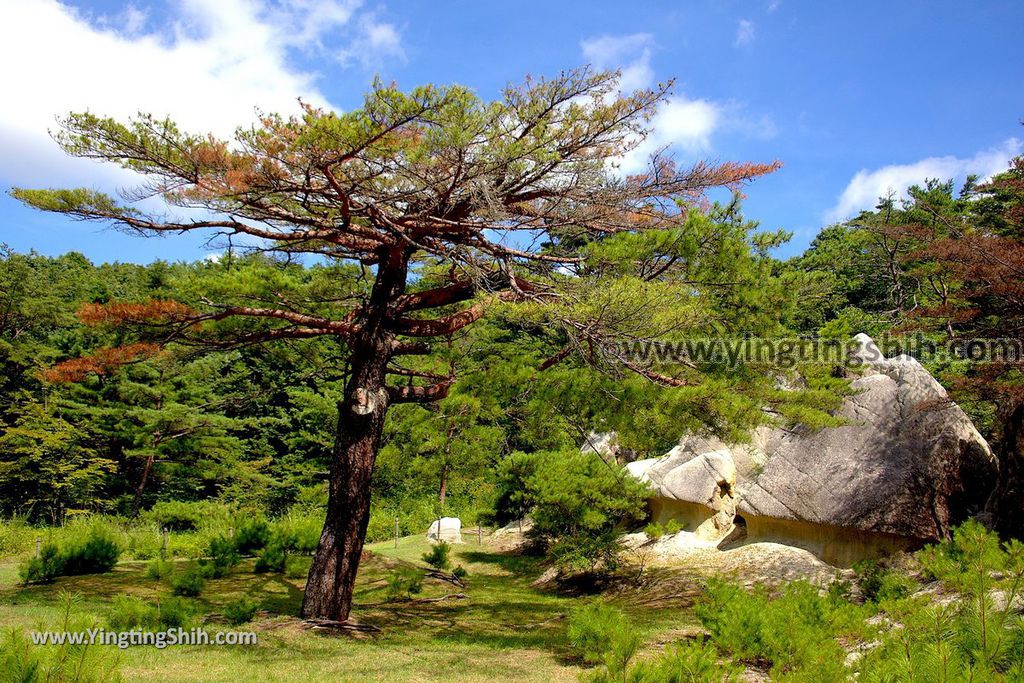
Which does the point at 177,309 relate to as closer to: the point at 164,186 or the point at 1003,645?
the point at 164,186

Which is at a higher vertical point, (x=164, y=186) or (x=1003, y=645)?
(x=164, y=186)

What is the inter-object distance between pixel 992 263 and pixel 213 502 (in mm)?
19936

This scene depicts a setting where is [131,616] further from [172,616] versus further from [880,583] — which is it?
[880,583]

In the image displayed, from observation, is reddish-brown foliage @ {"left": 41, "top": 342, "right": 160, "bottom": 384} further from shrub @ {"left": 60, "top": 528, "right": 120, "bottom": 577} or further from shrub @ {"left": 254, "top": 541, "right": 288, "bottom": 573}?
shrub @ {"left": 254, "top": 541, "right": 288, "bottom": 573}

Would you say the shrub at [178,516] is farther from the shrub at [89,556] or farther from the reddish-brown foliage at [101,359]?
the reddish-brown foliage at [101,359]

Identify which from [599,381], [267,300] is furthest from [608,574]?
[267,300]

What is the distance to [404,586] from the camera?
9.44 meters

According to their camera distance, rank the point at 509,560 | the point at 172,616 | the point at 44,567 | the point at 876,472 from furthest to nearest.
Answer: the point at 509,560
the point at 876,472
the point at 44,567
the point at 172,616

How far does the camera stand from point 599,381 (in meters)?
6.86

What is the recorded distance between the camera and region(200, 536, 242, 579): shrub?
9.47 metres

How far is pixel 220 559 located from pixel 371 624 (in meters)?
3.64

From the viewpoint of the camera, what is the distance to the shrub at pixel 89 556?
8.95 m

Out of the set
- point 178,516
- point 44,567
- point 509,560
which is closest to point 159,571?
point 44,567

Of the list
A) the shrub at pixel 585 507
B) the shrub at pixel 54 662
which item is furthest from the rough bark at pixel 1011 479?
the shrub at pixel 54 662
